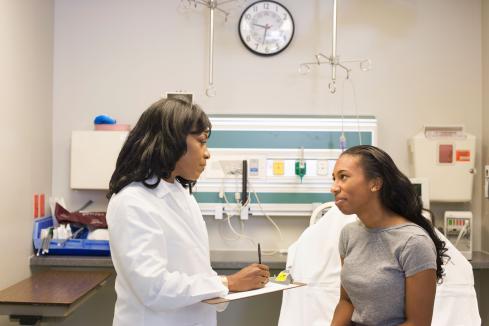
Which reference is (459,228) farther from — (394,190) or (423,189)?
(394,190)

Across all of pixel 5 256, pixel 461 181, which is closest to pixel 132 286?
pixel 5 256

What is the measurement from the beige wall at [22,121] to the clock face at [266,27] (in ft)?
3.94

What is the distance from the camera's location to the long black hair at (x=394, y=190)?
1411 millimetres

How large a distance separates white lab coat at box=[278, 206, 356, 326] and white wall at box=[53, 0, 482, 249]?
0.81 metres

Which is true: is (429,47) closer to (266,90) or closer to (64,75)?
(266,90)

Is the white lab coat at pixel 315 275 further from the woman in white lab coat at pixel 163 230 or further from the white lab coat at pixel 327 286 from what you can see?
the woman in white lab coat at pixel 163 230

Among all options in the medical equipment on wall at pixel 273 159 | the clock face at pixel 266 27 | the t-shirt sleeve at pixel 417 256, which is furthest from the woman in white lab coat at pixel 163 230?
the clock face at pixel 266 27

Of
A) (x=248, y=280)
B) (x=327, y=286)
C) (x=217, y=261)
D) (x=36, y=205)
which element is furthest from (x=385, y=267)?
(x=36, y=205)

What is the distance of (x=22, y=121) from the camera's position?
2643 mm

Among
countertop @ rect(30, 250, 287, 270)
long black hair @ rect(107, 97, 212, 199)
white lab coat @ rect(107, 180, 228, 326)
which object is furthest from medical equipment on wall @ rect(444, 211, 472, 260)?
long black hair @ rect(107, 97, 212, 199)

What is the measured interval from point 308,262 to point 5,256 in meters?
1.51

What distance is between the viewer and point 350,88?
3092mm

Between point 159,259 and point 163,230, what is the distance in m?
0.09

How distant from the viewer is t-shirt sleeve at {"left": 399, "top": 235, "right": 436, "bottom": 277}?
131 cm
